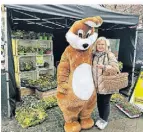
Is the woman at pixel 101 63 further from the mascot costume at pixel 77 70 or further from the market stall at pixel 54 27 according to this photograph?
the market stall at pixel 54 27

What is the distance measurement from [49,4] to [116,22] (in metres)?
0.78

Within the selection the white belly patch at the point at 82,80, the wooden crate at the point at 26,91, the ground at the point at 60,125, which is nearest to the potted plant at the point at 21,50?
the wooden crate at the point at 26,91

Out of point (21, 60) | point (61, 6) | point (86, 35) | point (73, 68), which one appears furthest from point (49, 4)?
point (21, 60)

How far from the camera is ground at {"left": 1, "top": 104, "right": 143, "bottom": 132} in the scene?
6.65 feet

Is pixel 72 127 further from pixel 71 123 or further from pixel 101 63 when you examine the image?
pixel 101 63

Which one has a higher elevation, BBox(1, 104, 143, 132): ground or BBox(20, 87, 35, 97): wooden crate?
BBox(20, 87, 35, 97): wooden crate

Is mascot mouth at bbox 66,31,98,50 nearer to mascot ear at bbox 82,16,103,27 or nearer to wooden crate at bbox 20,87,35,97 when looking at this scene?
mascot ear at bbox 82,16,103,27

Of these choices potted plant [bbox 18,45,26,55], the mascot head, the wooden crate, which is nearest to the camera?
the mascot head

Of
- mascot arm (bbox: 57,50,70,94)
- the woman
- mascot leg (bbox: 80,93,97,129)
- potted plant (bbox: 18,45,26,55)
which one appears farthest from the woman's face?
potted plant (bbox: 18,45,26,55)

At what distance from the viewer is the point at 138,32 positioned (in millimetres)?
2557

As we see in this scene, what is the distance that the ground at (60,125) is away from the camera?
2027 mm

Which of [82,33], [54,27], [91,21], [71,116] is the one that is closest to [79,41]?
[82,33]

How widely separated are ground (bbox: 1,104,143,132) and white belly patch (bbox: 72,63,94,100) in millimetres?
363

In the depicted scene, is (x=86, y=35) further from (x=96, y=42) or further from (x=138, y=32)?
(x=138, y=32)
